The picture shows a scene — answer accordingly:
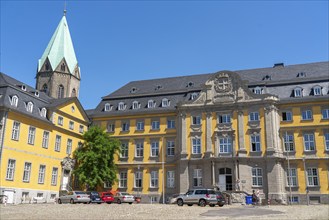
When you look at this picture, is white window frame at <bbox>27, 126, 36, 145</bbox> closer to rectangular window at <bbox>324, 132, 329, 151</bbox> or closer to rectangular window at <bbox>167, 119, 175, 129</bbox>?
rectangular window at <bbox>167, 119, 175, 129</bbox>

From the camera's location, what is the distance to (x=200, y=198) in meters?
31.8

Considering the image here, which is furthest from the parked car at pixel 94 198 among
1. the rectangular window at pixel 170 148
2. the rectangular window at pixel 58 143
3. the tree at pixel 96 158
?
the rectangular window at pixel 170 148

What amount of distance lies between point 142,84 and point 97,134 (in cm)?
1410

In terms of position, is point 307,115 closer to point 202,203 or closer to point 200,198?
point 200,198

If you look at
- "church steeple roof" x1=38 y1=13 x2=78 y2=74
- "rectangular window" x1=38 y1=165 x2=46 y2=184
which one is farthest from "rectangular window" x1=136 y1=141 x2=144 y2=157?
"church steeple roof" x1=38 y1=13 x2=78 y2=74

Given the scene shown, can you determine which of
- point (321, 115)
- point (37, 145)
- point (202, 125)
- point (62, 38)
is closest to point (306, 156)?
point (321, 115)

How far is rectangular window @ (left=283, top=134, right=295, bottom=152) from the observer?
145 feet

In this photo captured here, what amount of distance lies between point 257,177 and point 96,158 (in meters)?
20.7

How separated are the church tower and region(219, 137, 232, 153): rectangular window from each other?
33.3 metres

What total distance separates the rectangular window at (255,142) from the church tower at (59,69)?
36.7m

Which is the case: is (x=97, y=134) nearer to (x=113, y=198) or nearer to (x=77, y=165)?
(x=77, y=165)

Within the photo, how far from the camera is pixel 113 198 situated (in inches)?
1628

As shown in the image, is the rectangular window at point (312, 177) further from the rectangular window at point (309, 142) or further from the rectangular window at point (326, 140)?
the rectangular window at point (326, 140)

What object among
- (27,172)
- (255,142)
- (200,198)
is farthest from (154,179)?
(200,198)
